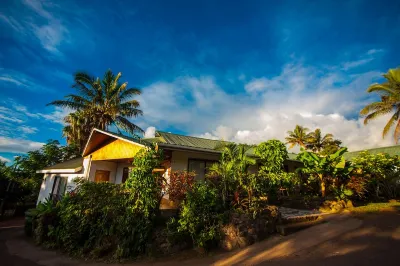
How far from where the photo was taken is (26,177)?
18484 millimetres

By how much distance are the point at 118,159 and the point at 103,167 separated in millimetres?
2108

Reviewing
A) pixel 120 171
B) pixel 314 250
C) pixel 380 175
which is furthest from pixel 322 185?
pixel 120 171

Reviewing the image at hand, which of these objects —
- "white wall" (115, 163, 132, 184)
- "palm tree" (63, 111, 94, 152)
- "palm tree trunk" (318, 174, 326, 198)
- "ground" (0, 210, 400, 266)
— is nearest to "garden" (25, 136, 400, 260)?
"ground" (0, 210, 400, 266)

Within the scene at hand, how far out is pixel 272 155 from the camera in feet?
37.2

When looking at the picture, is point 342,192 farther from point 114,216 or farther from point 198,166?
point 114,216

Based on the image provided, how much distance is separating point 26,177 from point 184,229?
1997cm

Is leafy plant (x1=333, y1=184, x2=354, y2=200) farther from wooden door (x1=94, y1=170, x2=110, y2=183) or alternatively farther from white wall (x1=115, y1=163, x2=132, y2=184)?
wooden door (x1=94, y1=170, x2=110, y2=183)

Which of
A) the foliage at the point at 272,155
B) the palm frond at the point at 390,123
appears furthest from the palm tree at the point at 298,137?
the foliage at the point at 272,155

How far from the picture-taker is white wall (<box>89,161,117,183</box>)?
13.4 meters

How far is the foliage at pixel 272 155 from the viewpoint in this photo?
36.5 ft

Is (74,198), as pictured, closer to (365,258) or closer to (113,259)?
(113,259)

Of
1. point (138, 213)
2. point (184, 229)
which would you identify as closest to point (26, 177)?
point (138, 213)

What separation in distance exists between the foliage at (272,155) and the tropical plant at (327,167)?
172 centimetres

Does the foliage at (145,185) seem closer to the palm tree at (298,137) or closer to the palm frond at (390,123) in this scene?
the palm frond at (390,123)
